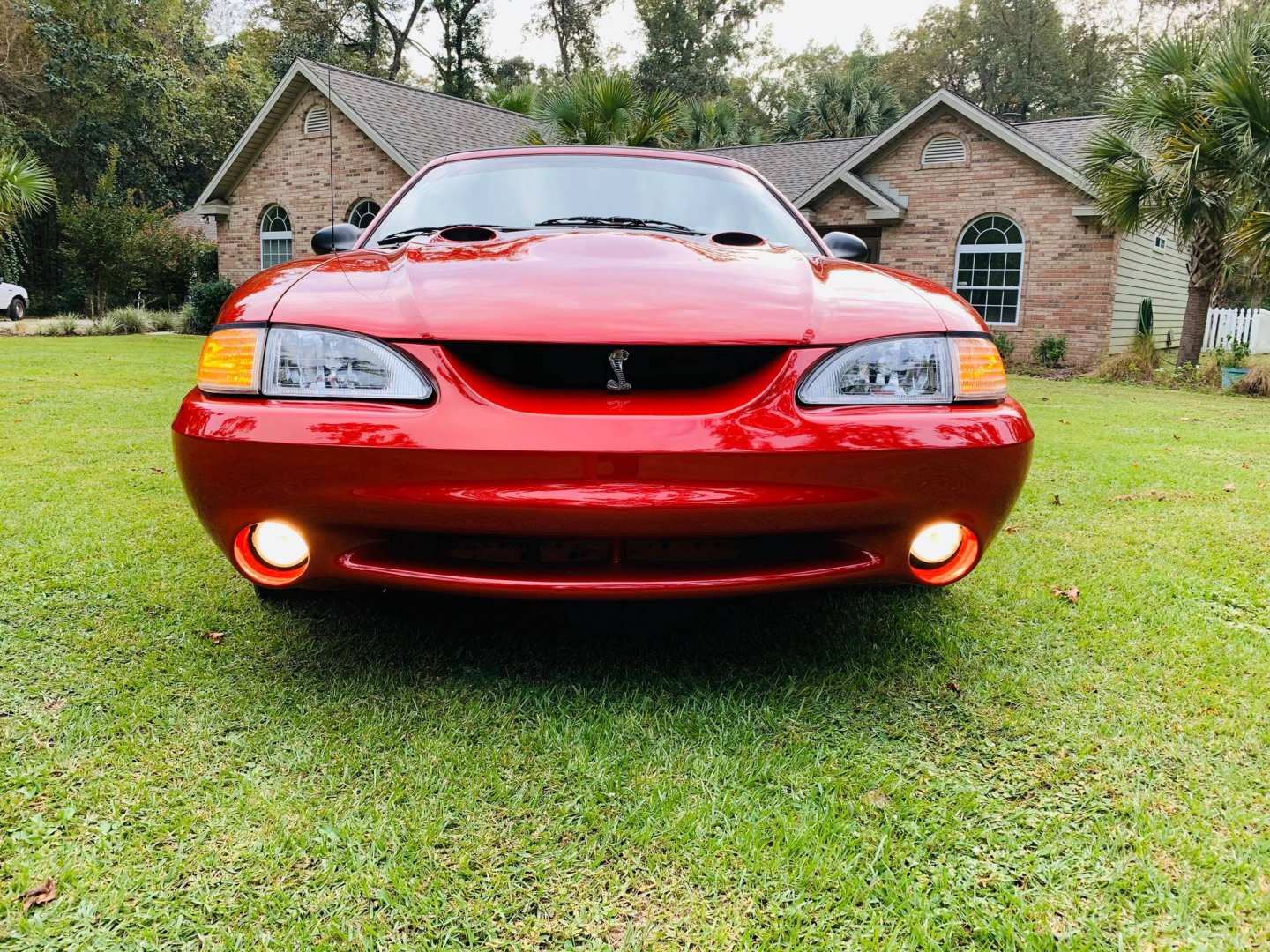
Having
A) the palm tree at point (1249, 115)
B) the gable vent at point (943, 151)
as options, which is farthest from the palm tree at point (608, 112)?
the palm tree at point (1249, 115)

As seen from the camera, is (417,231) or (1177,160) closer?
(417,231)

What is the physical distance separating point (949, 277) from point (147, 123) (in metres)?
24.4

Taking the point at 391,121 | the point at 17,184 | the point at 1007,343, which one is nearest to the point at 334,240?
the point at 1007,343

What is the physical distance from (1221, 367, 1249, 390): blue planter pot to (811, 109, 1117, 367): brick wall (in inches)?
134

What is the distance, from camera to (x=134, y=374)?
30.2 ft

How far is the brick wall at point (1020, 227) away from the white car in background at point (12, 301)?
20314 mm

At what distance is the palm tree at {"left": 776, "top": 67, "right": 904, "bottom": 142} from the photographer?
87.4ft

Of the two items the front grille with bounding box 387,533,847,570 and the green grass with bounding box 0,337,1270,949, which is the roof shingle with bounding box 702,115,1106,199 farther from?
the front grille with bounding box 387,533,847,570

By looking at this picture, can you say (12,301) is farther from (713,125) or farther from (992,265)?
(992,265)

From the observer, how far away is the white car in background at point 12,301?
71.8 ft

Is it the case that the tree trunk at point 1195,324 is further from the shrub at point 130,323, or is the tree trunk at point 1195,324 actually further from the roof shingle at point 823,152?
the shrub at point 130,323

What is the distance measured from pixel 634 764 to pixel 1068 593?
1.76 m

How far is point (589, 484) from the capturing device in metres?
1.66

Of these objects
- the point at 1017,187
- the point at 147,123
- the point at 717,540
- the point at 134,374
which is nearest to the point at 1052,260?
the point at 1017,187
